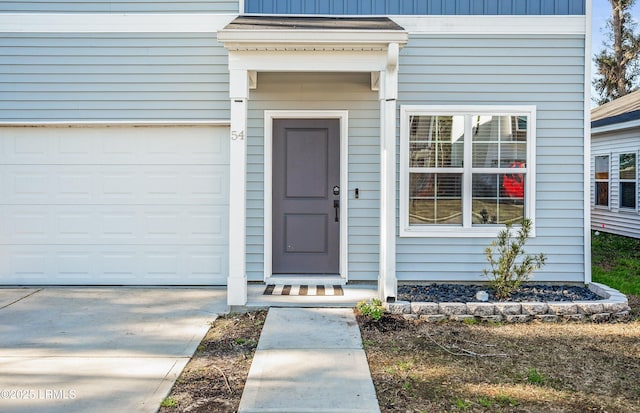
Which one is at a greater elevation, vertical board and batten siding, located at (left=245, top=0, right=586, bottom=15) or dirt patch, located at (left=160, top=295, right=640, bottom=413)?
vertical board and batten siding, located at (left=245, top=0, right=586, bottom=15)

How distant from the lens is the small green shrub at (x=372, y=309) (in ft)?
16.2

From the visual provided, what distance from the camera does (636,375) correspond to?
375cm

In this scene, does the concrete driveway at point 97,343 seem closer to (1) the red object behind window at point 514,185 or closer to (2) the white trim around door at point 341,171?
(2) the white trim around door at point 341,171

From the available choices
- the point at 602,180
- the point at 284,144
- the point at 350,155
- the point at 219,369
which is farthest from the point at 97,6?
the point at 602,180

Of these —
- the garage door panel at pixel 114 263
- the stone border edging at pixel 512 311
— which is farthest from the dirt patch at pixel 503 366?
the garage door panel at pixel 114 263

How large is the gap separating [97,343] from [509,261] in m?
4.08

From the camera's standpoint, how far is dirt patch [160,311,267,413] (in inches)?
126

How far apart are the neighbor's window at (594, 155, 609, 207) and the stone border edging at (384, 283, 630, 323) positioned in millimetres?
8208

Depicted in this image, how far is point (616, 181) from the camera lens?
463 inches

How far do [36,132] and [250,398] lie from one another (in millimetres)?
4819

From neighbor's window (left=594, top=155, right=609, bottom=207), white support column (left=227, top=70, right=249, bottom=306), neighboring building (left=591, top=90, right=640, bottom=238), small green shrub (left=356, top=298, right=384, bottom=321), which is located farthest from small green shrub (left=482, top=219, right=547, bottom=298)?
neighbor's window (left=594, top=155, right=609, bottom=207)

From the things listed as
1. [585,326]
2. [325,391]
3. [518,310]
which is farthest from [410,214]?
[325,391]

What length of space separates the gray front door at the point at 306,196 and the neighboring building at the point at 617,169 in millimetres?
7450

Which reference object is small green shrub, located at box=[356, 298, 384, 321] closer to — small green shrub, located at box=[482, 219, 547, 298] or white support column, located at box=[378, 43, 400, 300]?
white support column, located at box=[378, 43, 400, 300]
